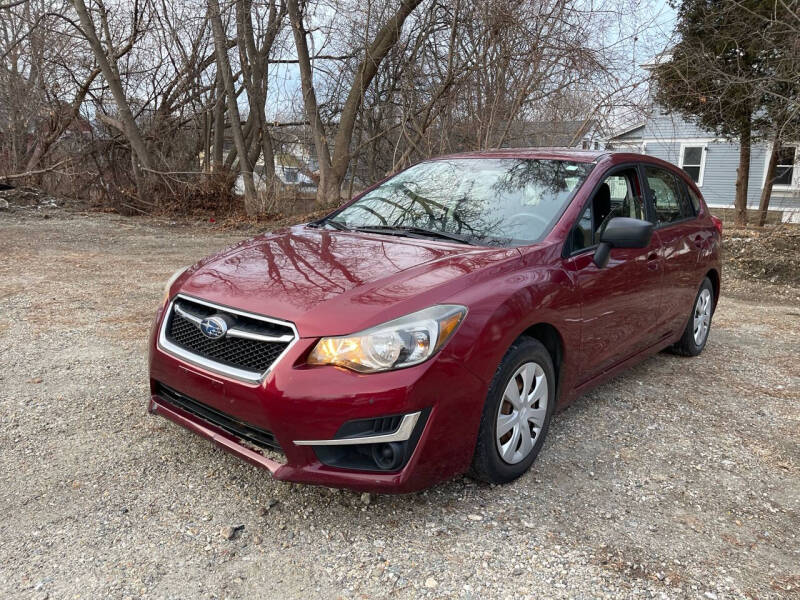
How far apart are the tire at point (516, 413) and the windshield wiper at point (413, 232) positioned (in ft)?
2.34

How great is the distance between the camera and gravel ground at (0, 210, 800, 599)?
237cm

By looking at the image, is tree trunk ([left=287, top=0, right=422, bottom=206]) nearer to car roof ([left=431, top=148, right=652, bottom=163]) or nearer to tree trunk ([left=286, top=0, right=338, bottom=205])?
tree trunk ([left=286, top=0, right=338, bottom=205])

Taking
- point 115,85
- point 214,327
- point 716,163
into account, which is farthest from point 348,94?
point 716,163

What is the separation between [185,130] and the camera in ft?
55.6

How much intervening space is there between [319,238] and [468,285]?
1.22 metres

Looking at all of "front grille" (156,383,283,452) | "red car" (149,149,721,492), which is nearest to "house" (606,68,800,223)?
"red car" (149,149,721,492)

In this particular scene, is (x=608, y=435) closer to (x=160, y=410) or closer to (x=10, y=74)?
(x=160, y=410)

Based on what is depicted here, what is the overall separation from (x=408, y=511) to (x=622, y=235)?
184 centimetres

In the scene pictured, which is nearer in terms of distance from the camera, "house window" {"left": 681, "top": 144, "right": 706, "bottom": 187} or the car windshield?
the car windshield

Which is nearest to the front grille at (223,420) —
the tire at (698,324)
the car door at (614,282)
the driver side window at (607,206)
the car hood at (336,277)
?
the car hood at (336,277)

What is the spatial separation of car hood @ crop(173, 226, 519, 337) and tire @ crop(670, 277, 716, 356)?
2.64 metres

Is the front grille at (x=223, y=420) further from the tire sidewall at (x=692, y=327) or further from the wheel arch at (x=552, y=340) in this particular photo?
the tire sidewall at (x=692, y=327)

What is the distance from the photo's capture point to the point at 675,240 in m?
4.42

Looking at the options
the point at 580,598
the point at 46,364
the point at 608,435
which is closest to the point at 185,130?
the point at 46,364
